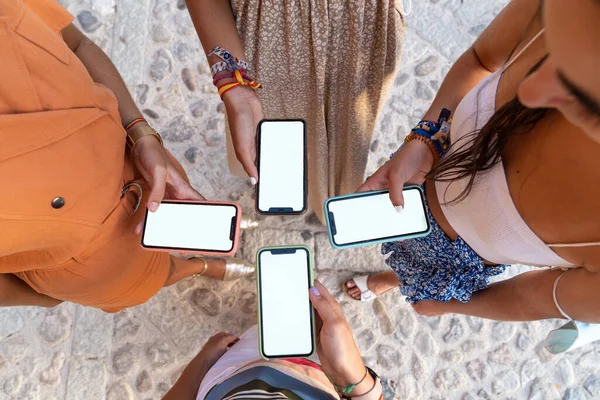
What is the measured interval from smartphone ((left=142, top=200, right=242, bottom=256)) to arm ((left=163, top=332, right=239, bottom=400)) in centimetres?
44

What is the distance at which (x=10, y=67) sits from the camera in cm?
69

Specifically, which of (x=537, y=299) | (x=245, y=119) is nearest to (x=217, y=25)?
(x=245, y=119)

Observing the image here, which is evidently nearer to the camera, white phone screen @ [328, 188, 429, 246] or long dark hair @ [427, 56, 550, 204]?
long dark hair @ [427, 56, 550, 204]

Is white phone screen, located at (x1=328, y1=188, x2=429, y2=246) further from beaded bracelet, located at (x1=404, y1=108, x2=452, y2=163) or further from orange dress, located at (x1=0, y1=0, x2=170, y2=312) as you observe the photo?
orange dress, located at (x1=0, y1=0, x2=170, y2=312)

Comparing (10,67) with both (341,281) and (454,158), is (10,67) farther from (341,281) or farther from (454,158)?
(341,281)

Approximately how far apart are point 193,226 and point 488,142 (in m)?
0.74

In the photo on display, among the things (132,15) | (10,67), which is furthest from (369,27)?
(132,15)

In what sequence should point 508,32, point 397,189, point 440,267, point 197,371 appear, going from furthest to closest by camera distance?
point 197,371 < point 440,267 < point 397,189 < point 508,32

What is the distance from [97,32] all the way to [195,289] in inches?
51.9

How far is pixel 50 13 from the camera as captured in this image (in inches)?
34.3

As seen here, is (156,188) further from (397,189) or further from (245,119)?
(397,189)

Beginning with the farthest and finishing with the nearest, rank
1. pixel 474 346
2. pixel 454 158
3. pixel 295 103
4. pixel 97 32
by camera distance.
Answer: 1. pixel 97 32
2. pixel 474 346
3. pixel 295 103
4. pixel 454 158

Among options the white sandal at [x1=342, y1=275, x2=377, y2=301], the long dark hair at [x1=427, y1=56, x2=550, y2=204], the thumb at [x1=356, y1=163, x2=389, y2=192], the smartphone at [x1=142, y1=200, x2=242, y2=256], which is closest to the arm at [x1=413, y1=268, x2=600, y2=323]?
the long dark hair at [x1=427, y1=56, x2=550, y2=204]

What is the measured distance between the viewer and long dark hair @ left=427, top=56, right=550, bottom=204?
→ 700 mm
